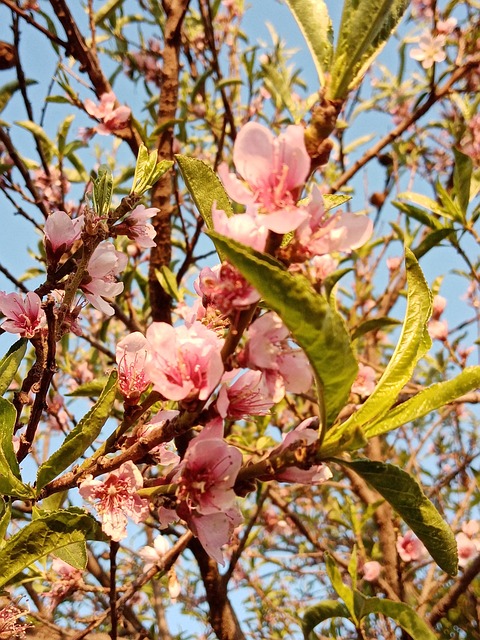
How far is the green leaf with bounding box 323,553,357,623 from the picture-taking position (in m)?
1.15

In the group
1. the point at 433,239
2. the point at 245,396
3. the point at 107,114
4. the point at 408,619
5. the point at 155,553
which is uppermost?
the point at 107,114

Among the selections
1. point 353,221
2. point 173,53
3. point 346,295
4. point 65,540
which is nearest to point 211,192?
point 353,221

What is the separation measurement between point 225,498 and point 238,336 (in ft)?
0.73

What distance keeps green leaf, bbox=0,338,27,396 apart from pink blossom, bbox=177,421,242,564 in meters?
0.37

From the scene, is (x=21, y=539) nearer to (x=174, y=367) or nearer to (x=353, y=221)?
(x=174, y=367)

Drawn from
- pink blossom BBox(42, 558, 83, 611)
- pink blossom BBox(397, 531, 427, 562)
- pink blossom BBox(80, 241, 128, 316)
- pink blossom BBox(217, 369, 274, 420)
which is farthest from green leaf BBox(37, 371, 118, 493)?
pink blossom BBox(397, 531, 427, 562)

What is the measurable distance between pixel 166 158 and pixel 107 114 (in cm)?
28

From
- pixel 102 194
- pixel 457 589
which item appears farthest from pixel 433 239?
pixel 102 194

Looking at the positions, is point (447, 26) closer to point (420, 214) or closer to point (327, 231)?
point (420, 214)

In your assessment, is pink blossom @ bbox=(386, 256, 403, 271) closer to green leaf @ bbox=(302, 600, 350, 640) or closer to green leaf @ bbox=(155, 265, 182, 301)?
green leaf @ bbox=(155, 265, 182, 301)

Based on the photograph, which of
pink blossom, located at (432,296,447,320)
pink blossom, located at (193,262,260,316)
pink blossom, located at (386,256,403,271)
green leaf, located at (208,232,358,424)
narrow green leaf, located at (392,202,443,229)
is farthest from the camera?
pink blossom, located at (386,256,403,271)

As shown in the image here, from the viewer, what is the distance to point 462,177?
184cm

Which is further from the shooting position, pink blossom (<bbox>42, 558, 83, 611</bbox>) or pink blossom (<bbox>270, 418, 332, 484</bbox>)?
pink blossom (<bbox>42, 558, 83, 611</bbox>)

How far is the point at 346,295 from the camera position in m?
3.66
